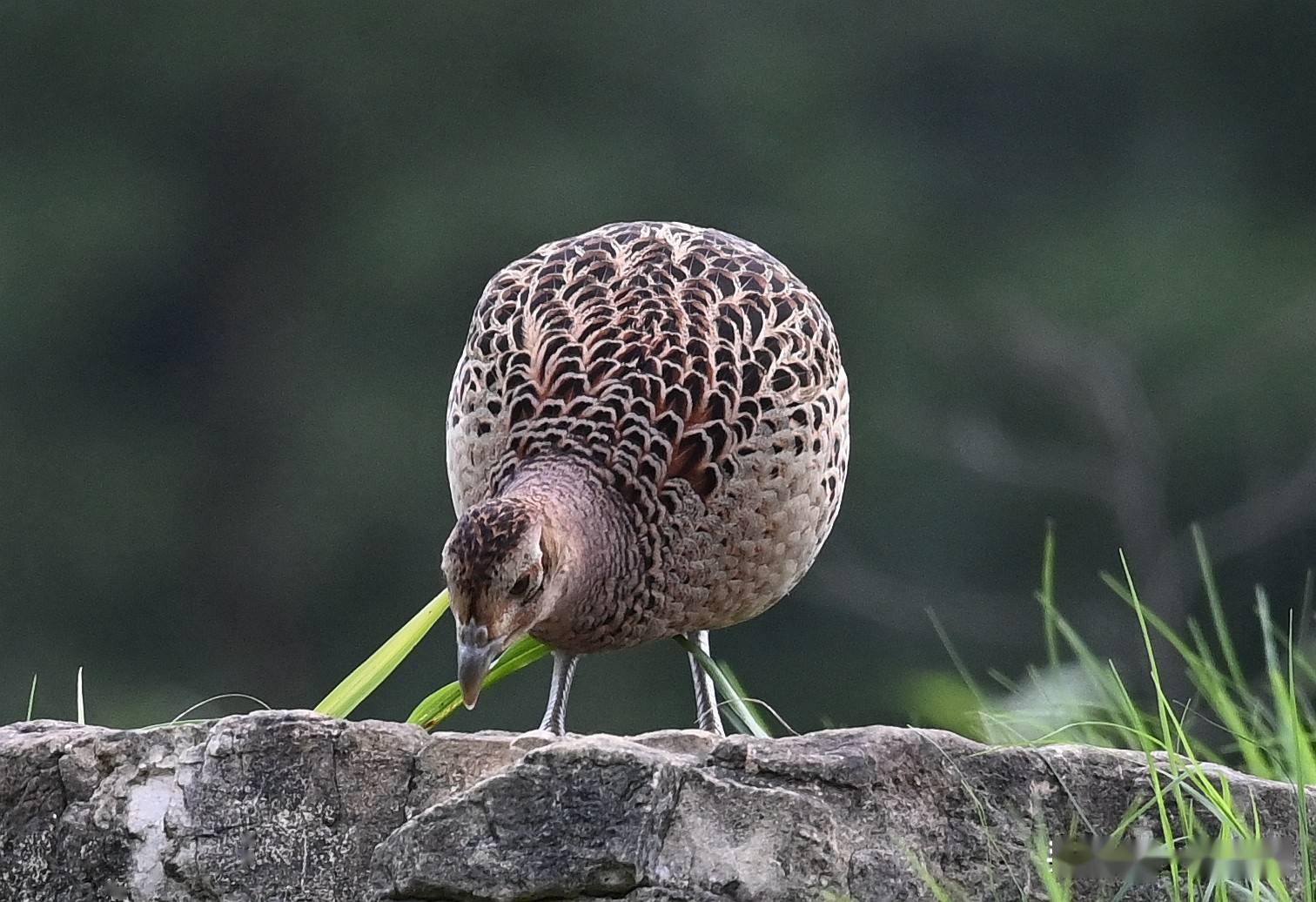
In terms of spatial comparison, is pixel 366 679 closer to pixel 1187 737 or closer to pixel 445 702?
pixel 445 702

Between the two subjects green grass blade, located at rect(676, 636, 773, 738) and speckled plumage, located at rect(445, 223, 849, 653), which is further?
speckled plumage, located at rect(445, 223, 849, 653)

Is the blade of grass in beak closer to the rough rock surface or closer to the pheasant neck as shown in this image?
the pheasant neck

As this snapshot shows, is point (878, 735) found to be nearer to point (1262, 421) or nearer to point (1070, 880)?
point (1070, 880)

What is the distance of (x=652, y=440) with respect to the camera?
4723 millimetres

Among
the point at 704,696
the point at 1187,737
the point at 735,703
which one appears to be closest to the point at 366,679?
the point at 735,703

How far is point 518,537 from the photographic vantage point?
4.13 m

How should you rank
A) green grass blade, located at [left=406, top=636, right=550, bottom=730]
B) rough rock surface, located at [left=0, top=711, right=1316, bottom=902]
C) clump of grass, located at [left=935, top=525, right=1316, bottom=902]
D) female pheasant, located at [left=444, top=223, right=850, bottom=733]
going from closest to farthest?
1. rough rock surface, located at [left=0, top=711, right=1316, bottom=902]
2. clump of grass, located at [left=935, top=525, right=1316, bottom=902]
3. green grass blade, located at [left=406, top=636, right=550, bottom=730]
4. female pheasant, located at [left=444, top=223, right=850, bottom=733]

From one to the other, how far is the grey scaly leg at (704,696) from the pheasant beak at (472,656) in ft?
3.46

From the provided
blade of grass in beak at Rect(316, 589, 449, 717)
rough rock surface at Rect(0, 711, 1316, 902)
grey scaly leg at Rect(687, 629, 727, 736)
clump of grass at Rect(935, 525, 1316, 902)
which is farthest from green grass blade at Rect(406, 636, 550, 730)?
clump of grass at Rect(935, 525, 1316, 902)

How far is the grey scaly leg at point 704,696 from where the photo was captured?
5.25m

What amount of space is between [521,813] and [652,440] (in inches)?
60.3

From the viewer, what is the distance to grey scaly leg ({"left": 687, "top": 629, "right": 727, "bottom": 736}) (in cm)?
525

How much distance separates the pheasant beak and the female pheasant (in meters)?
0.21

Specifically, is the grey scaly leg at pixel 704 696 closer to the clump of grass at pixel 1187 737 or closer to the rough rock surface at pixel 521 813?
the clump of grass at pixel 1187 737
